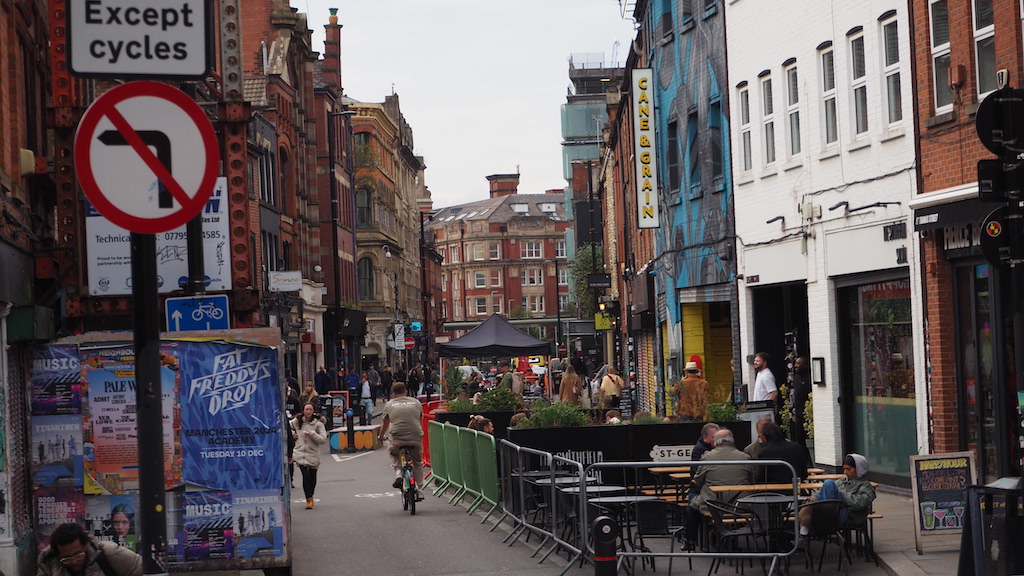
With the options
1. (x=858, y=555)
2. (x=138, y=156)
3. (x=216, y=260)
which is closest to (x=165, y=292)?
(x=216, y=260)

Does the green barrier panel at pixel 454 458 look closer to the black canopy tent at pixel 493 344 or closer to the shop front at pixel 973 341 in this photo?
the shop front at pixel 973 341

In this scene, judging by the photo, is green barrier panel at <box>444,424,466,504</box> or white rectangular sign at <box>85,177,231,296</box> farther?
green barrier panel at <box>444,424,466,504</box>

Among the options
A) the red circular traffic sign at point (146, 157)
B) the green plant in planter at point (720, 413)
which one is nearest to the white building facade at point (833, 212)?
the green plant in planter at point (720, 413)

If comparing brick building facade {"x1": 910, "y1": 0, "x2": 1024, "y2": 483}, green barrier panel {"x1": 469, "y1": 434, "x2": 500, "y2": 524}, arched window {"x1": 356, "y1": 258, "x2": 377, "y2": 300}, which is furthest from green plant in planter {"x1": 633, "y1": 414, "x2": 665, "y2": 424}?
arched window {"x1": 356, "y1": 258, "x2": 377, "y2": 300}

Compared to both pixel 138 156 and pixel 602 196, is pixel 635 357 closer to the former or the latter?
pixel 602 196

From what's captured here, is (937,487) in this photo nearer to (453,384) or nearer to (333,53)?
(453,384)

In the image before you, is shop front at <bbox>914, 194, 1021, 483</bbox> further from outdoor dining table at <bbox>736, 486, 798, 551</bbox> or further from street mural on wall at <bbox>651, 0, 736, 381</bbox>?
street mural on wall at <bbox>651, 0, 736, 381</bbox>

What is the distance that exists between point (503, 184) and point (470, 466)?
5935 inches

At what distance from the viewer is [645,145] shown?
30.2 meters

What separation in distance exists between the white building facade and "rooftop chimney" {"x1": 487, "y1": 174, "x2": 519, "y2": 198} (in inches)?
5673

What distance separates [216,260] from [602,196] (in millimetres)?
57321

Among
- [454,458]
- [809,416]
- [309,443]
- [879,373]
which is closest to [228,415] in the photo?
[309,443]

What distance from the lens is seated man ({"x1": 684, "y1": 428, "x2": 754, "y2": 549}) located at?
1327cm

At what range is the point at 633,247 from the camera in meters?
44.4
